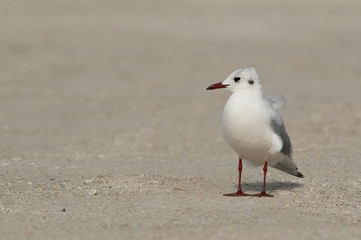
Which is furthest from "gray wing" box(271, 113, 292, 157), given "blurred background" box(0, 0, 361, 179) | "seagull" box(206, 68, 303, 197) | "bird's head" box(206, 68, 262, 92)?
"blurred background" box(0, 0, 361, 179)

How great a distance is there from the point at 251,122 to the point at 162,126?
4.86 m

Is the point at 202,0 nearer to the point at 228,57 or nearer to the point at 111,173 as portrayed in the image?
the point at 228,57

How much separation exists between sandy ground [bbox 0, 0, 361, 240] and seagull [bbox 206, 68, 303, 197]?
448 mm

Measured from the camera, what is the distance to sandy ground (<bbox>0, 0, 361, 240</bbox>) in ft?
18.5

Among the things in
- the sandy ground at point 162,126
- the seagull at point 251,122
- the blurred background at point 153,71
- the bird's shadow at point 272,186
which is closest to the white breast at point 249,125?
the seagull at point 251,122

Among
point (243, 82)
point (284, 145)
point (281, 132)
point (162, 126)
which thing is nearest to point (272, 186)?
point (284, 145)

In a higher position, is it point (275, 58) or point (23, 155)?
point (275, 58)

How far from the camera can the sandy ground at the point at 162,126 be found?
562 cm

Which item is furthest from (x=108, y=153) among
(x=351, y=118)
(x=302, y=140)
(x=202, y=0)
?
(x=202, y=0)

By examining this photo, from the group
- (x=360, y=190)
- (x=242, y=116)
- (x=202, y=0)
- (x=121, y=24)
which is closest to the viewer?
(x=242, y=116)

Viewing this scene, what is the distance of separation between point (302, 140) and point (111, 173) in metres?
3.28

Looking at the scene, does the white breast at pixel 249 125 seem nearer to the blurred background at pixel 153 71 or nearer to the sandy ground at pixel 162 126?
the sandy ground at pixel 162 126

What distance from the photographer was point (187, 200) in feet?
20.4

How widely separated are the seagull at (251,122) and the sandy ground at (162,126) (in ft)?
1.47
